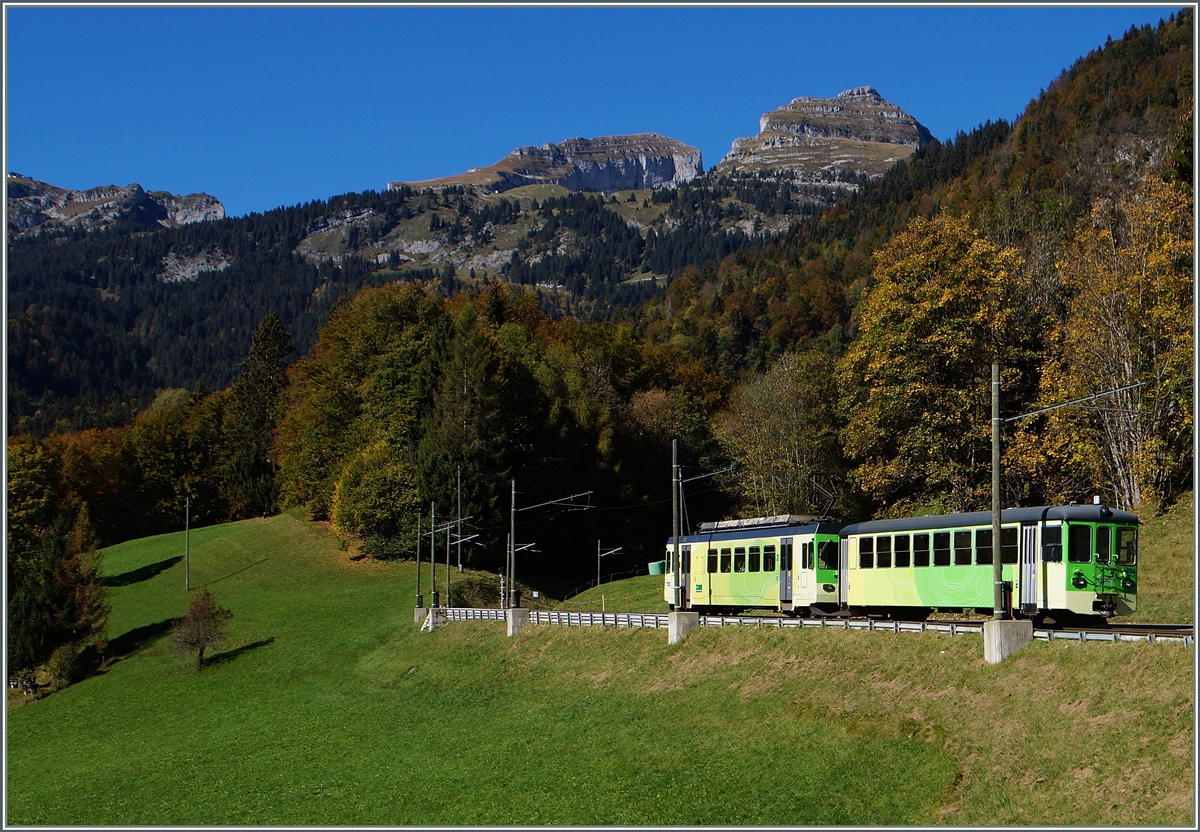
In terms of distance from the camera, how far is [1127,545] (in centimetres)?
3091

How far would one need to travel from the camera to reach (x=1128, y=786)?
20719 mm

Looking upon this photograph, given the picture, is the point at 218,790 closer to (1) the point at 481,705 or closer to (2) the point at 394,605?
(1) the point at 481,705

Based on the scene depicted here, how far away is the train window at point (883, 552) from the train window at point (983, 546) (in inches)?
147

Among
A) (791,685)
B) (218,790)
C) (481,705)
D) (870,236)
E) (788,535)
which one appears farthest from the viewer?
(870,236)

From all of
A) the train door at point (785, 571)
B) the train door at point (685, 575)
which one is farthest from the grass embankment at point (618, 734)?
the train door at point (685, 575)

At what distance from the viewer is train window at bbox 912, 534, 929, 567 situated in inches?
1366

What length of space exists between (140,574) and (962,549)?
67.2 meters

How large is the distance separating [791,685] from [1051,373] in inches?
1011

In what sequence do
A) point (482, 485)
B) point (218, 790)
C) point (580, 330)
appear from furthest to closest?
1. point (580, 330)
2. point (482, 485)
3. point (218, 790)

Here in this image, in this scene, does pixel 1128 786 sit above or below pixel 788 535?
below

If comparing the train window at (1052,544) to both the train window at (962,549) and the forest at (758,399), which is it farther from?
the forest at (758,399)

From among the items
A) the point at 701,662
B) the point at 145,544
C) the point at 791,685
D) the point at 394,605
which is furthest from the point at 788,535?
the point at 145,544

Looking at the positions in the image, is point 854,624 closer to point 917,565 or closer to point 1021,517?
point 917,565

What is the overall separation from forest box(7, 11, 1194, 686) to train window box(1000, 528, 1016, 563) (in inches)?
711
